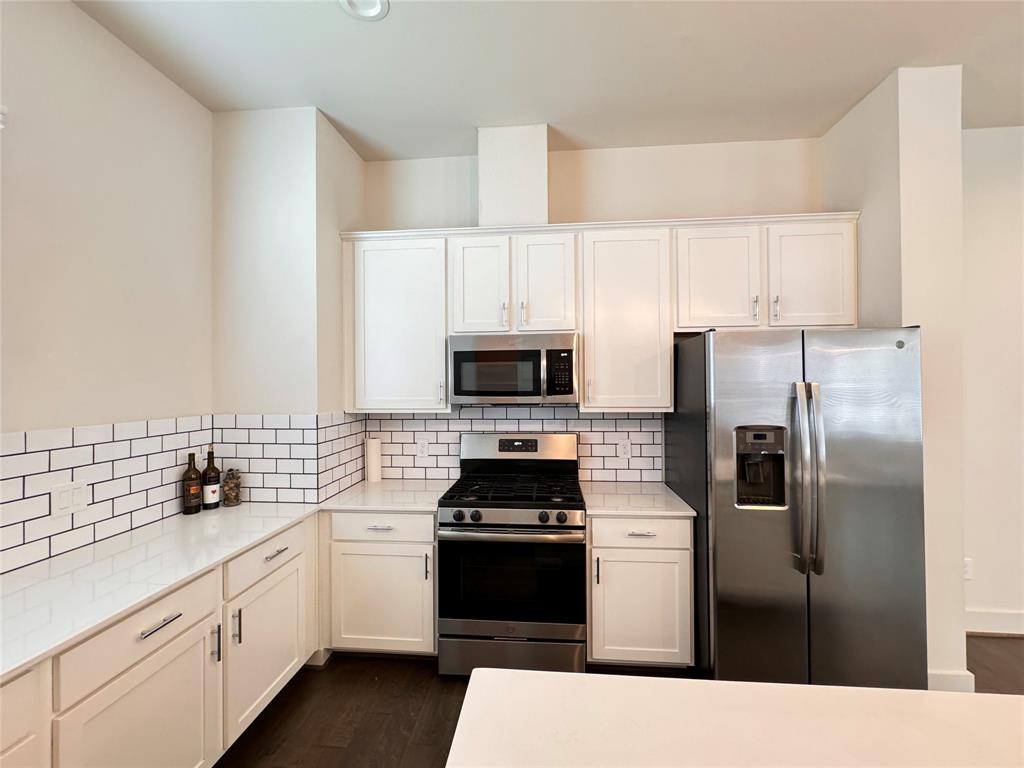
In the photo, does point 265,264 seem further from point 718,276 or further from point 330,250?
point 718,276

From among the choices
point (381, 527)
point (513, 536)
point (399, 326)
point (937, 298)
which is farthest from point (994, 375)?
point (381, 527)

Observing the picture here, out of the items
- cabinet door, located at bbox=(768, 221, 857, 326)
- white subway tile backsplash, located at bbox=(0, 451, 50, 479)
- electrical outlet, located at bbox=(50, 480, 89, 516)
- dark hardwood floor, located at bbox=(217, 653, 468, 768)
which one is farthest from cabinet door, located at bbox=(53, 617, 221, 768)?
cabinet door, located at bbox=(768, 221, 857, 326)

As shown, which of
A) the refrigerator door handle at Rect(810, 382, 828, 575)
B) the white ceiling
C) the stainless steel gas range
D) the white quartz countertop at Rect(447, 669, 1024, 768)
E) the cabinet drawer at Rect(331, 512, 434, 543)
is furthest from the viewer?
the cabinet drawer at Rect(331, 512, 434, 543)

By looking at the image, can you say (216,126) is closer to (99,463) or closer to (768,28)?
(99,463)

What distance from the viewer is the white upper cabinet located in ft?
9.17

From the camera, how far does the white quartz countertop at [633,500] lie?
2.41 metres

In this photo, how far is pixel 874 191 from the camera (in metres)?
2.48

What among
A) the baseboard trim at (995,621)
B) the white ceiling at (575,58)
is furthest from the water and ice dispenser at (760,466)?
the baseboard trim at (995,621)

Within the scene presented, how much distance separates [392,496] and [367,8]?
2.26 metres

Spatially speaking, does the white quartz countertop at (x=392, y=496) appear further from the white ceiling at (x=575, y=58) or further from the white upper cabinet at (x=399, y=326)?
the white ceiling at (x=575, y=58)

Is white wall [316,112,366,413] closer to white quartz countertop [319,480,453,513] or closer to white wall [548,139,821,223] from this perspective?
white quartz countertop [319,480,453,513]

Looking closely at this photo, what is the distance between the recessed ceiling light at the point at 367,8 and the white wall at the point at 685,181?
1428mm

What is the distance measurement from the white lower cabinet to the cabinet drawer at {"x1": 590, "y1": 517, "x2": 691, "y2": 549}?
0.03 m

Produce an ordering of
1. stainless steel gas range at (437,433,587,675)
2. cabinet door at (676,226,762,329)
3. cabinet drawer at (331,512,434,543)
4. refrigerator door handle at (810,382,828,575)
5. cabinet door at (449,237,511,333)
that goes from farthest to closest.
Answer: cabinet door at (449,237,511,333) → cabinet door at (676,226,762,329) → cabinet drawer at (331,512,434,543) → stainless steel gas range at (437,433,587,675) → refrigerator door handle at (810,382,828,575)
